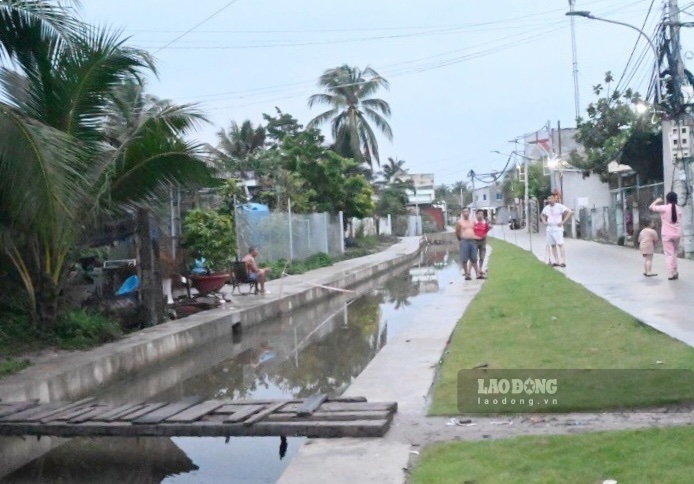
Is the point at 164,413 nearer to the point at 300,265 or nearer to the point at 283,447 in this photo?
the point at 283,447

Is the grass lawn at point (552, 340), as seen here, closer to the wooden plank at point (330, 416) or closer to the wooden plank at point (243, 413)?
the wooden plank at point (330, 416)

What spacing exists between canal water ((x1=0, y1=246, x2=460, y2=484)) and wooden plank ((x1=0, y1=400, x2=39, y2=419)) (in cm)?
26

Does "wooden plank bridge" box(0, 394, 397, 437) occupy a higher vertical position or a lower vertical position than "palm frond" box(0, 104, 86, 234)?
lower

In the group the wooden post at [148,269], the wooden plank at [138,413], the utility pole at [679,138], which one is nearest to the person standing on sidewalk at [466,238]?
the utility pole at [679,138]

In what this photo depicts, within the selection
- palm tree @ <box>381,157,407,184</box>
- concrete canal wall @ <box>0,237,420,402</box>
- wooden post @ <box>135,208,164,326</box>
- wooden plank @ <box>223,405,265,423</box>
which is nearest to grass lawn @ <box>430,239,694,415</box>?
wooden plank @ <box>223,405,265,423</box>

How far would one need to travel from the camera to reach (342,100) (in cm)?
4334

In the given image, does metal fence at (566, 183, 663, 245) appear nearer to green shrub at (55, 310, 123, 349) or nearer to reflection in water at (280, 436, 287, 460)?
green shrub at (55, 310, 123, 349)

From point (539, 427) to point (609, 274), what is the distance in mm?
10954

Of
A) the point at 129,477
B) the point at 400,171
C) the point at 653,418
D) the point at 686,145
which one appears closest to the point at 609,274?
the point at 686,145

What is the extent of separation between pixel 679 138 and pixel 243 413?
585 inches

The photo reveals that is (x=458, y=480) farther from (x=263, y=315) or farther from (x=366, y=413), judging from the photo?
(x=263, y=315)

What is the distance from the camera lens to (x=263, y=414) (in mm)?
6488

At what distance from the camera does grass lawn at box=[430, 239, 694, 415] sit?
289 inches

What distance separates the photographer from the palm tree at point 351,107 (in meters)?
43.5
